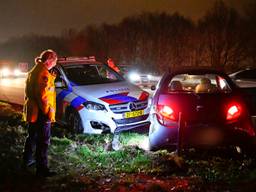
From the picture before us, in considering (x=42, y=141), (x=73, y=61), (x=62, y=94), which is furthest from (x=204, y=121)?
(x=73, y=61)

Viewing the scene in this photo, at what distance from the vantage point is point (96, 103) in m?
9.63

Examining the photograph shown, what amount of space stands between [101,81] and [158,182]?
5.21 m

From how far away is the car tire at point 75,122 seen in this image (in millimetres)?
9867

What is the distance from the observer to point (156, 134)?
718 cm

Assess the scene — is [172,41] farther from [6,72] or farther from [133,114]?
[133,114]

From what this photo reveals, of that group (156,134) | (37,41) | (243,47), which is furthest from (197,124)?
(37,41)

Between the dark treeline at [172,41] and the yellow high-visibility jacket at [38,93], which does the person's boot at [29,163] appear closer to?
the yellow high-visibility jacket at [38,93]

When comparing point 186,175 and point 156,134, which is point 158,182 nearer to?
point 186,175

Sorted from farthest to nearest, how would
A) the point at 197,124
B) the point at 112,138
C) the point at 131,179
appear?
1. the point at 112,138
2. the point at 197,124
3. the point at 131,179

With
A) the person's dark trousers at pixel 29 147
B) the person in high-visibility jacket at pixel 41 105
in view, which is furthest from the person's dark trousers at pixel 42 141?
the person's dark trousers at pixel 29 147

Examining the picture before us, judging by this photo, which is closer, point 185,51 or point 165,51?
point 185,51

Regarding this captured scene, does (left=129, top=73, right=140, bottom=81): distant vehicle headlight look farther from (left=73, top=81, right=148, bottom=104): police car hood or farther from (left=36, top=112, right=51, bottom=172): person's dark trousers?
(left=36, top=112, right=51, bottom=172): person's dark trousers

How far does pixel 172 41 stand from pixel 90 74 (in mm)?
44277

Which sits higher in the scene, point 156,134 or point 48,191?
point 156,134
